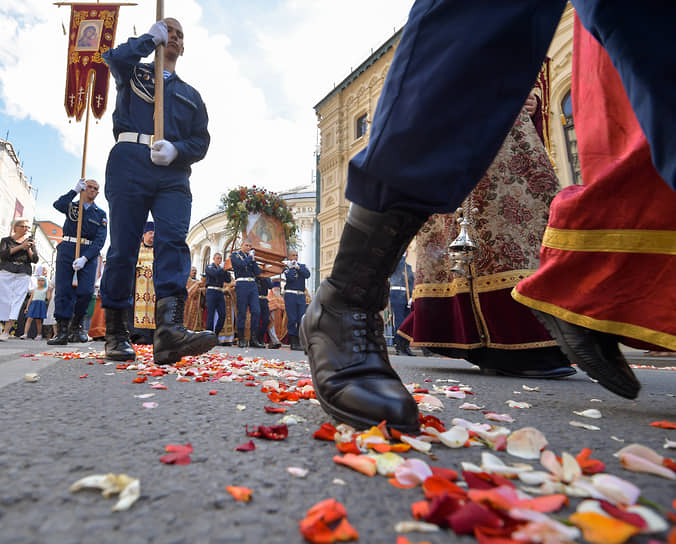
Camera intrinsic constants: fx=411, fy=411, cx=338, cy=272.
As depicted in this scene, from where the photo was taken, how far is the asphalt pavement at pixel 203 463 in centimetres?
44

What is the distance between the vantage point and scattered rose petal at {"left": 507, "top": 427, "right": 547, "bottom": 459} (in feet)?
2.31

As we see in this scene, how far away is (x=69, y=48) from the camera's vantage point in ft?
15.7

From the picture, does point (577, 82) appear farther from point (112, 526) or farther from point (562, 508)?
point (112, 526)

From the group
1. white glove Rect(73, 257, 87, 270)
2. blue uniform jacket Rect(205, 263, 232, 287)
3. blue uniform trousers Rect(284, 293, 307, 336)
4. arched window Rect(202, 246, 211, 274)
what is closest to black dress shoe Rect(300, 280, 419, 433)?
white glove Rect(73, 257, 87, 270)

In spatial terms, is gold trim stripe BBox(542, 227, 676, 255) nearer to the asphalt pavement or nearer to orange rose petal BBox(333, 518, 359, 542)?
the asphalt pavement

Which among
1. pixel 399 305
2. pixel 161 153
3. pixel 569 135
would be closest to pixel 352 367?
pixel 161 153

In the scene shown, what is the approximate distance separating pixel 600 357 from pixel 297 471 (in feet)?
3.41

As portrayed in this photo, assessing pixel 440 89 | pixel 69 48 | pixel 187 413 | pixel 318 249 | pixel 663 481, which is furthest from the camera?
pixel 318 249

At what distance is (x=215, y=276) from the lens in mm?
7949

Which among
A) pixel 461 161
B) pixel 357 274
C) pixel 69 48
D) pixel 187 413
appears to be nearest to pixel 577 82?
pixel 461 161

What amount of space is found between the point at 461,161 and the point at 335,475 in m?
0.68

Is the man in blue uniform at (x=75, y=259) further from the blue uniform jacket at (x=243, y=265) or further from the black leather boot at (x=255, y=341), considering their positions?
the black leather boot at (x=255, y=341)

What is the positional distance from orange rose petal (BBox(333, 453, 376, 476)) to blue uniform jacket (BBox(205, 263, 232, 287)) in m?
→ 7.54

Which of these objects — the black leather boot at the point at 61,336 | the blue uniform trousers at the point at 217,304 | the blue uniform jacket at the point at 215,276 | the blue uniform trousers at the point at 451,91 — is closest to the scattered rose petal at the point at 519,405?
the blue uniform trousers at the point at 451,91
